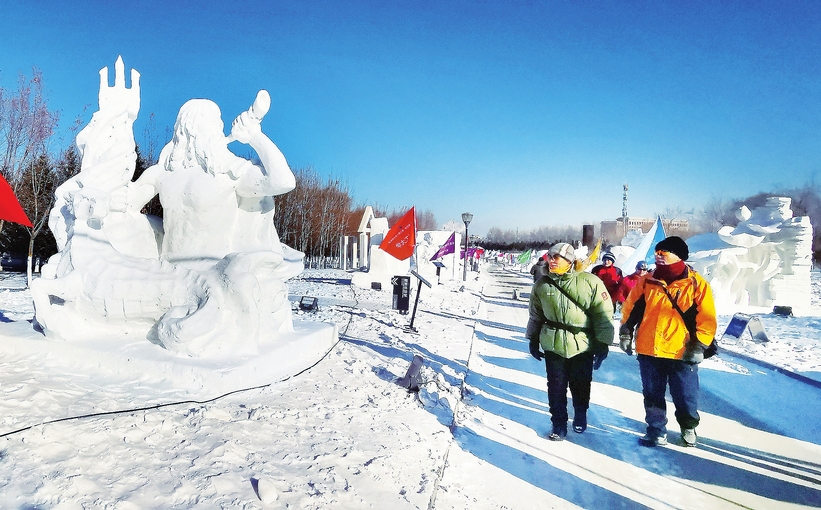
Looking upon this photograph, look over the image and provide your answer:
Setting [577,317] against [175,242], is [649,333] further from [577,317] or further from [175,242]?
[175,242]

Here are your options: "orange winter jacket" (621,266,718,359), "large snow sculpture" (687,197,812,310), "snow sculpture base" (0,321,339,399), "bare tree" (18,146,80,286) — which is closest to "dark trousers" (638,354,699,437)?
"orange winter jacket" (621,266,718,359)

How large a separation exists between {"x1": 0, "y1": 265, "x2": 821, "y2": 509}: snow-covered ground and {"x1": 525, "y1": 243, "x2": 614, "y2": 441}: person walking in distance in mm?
401

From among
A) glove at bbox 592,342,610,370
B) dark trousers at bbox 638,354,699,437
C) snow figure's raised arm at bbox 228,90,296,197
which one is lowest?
dark trousers at bbox 638,354,699,437

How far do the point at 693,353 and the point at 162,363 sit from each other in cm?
385

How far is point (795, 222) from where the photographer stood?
11.5m

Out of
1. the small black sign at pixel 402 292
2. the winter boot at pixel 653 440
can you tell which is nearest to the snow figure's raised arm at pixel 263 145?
the winter boot at pixel 653 440

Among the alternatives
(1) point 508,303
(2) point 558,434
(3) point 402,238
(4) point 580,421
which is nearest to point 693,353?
(4) point 580,421

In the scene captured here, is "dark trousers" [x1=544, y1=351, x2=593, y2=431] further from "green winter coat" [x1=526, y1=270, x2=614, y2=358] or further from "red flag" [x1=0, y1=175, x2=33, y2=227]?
"red flag" [x1=0, y1=175, x2=33, y2=227]

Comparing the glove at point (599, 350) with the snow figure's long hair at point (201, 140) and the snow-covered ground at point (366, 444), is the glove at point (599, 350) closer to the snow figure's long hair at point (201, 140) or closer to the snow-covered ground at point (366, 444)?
the snow-covered ground at point (366, 444)

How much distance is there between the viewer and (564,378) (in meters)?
3.60

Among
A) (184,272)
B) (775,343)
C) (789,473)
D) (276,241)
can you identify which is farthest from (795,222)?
(184,272)

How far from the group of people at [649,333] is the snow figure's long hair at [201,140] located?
9.49 ft

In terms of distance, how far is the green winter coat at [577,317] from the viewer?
354 centimetres

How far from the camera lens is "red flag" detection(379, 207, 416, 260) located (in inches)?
324
